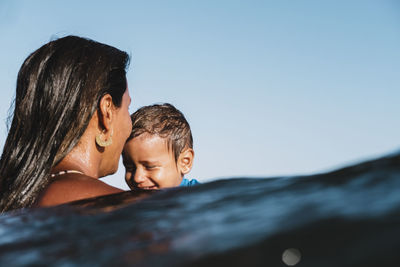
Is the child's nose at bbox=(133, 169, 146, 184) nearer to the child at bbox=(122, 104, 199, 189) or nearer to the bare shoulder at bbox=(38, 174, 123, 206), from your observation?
the child at bbox=(122, 104, 199, 189)

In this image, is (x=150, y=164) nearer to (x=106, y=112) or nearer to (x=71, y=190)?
(x=106, y=112)

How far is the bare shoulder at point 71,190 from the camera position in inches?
87.7

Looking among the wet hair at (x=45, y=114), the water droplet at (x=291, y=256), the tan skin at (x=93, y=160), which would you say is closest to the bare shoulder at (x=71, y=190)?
the tan skin at (x=93, y=160)

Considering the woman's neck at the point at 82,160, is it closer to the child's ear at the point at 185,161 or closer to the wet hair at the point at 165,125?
the wet hair at the point at 165,125

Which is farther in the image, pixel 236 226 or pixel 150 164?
pixel 150 164

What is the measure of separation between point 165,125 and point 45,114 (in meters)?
3.68

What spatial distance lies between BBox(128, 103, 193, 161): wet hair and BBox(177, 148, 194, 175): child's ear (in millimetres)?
68

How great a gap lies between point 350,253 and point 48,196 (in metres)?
1.78

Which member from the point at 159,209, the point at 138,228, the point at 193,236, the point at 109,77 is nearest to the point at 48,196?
the point at 109,77

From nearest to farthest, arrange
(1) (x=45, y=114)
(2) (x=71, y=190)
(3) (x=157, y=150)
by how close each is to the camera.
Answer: (2) (x=71, y=190)
(1) (x=45, y=114)
(3) (x=157, y=150)

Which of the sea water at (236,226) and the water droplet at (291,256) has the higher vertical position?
the sea water at (236,226)

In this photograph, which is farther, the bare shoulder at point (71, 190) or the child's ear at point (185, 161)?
the child's ear at point (185, 161)

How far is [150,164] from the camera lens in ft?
19.6

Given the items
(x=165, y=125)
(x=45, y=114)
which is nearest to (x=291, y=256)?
(x=45, y=114)
